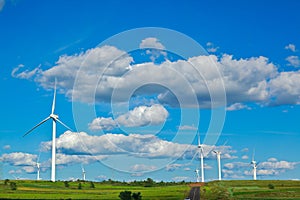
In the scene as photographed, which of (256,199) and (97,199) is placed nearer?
(97,199)

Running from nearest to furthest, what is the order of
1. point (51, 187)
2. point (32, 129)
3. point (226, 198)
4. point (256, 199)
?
point (226, 198)
point (256, 199)
point (32, 129)
point (51, 187)

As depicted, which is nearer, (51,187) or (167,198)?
(167,198)

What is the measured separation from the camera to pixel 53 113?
166875 millimetres

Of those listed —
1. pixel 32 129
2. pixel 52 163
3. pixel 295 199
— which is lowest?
pixel 295 199

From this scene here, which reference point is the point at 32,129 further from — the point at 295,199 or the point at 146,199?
the point at 295,199

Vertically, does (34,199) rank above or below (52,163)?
below

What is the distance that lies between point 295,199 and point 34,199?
65.2 meters

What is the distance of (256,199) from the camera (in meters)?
137

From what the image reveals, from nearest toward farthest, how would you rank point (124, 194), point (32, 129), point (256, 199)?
point (124, 194), point (256, 199), point (32, 129)


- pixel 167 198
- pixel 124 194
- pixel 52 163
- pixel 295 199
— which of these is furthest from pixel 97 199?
pixel 295 199

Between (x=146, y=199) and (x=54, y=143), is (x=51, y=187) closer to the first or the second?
(x=54, y=143)

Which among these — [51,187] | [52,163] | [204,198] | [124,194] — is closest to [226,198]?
[204,198]

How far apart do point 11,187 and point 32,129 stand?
2007cm

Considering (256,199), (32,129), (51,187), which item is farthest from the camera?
(51,187)
